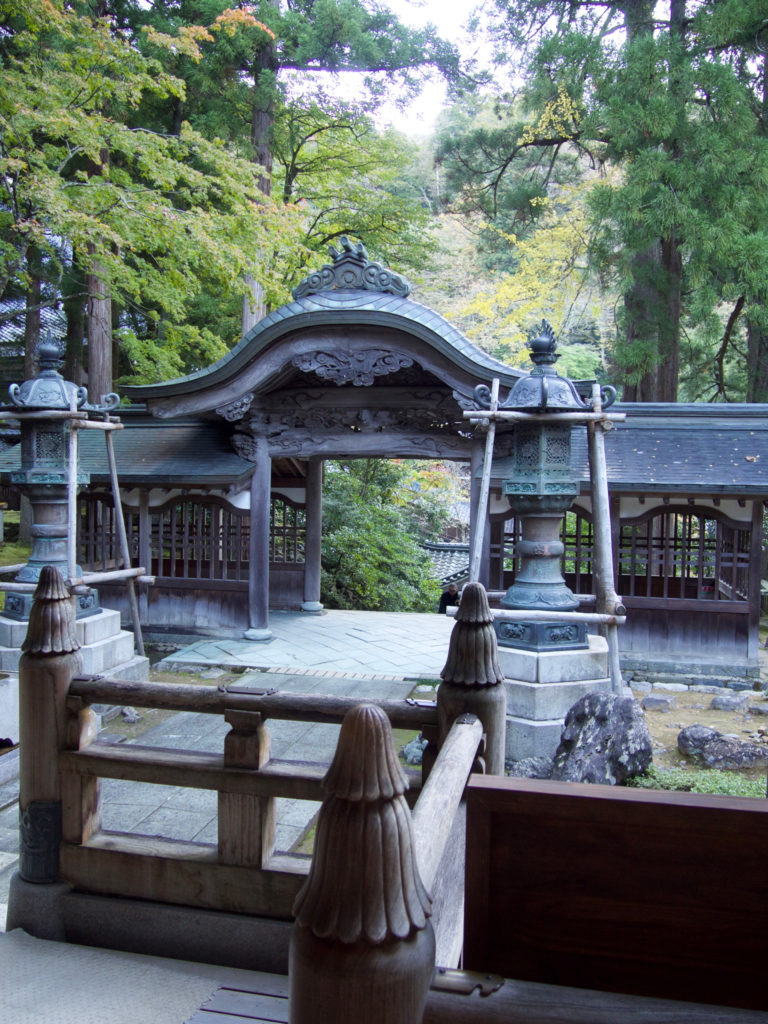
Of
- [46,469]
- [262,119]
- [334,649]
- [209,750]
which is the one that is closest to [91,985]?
[209,750]

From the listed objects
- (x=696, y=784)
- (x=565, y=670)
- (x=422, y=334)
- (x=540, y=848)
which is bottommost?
(x=696, y=784)

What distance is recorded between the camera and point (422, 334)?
8.13 m

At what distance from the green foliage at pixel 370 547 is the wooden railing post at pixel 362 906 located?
12.7m

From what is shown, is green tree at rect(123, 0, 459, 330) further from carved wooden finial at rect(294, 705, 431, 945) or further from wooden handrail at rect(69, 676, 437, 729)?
carved wooden finial at rect(294, 705, 431, 945)

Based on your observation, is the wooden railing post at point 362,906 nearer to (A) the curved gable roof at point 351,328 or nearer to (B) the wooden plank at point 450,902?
(B) the wooden plank at point 450,902

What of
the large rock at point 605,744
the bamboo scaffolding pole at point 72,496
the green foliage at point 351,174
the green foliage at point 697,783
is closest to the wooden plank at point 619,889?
the large rock at point 605,744

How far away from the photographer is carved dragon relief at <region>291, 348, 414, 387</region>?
27.7 feet

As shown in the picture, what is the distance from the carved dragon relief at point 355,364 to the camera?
8453 millimetres

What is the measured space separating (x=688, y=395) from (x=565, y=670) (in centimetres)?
1104

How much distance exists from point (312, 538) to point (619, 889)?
1011 cm

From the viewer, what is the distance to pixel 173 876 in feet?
9.48

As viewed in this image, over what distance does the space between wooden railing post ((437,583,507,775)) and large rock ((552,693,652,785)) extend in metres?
2.38

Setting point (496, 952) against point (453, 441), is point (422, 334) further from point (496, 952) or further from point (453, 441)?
point (496, 952)

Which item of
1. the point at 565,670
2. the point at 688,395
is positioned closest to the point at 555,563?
the point at 565,670
